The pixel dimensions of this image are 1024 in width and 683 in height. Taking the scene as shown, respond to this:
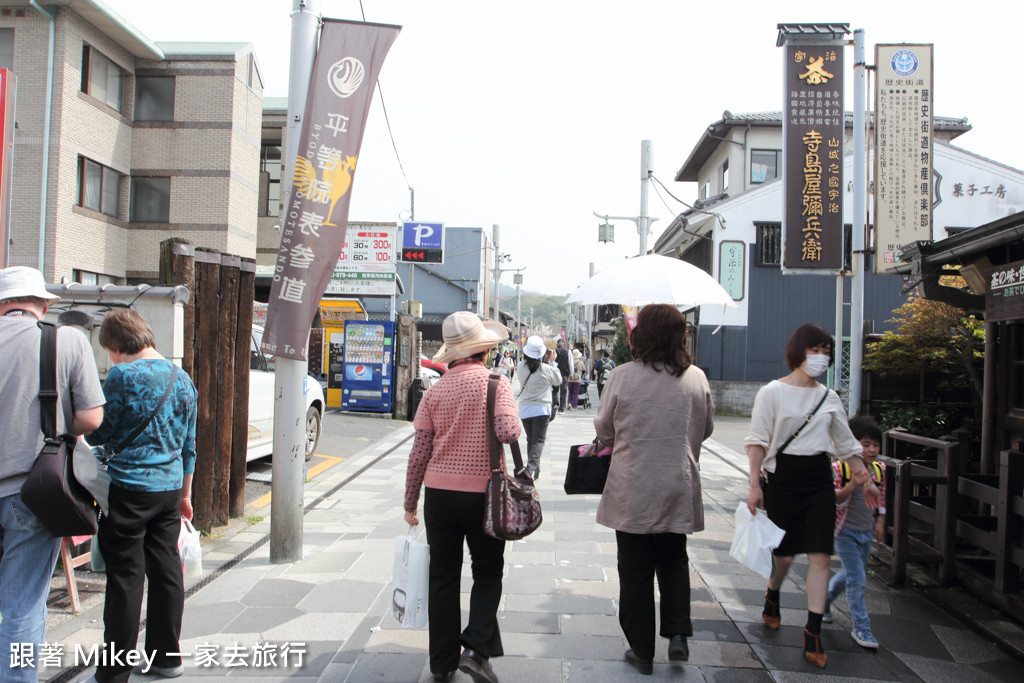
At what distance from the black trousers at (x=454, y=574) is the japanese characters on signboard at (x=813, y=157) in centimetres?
724

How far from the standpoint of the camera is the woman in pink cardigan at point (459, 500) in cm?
340

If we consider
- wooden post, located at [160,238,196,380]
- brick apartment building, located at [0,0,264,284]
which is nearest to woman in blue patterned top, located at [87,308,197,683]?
wooden post, located at [160,238,196,380]

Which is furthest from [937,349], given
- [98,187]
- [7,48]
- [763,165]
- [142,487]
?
[7,48]

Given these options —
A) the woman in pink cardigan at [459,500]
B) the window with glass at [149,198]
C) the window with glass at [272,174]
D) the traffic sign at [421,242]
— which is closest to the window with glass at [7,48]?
the window with glass at [149,198]

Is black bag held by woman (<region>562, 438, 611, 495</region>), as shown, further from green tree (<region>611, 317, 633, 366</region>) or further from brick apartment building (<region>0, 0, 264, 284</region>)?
green tree (<region>611, 317, 633, 366</region>)

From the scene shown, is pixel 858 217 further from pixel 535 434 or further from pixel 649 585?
pixel 649 585

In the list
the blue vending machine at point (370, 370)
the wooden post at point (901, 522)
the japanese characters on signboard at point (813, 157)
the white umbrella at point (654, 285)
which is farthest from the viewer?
the blue vending machine at point (370, 370)

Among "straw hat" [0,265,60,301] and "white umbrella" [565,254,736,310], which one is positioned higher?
"white umbrella" [565,254,736,310]

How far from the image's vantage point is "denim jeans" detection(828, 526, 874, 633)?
4066 millimetres

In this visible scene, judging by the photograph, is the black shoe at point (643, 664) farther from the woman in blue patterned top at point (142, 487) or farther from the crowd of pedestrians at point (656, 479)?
the woman in blue patterned top at point (142, 487)

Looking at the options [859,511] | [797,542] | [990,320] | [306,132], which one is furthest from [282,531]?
[990,320]

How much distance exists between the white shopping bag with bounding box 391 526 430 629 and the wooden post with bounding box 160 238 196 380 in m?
3.03

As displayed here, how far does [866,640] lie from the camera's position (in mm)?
4008

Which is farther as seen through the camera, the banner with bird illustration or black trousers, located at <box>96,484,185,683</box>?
the banner with bird illustration
